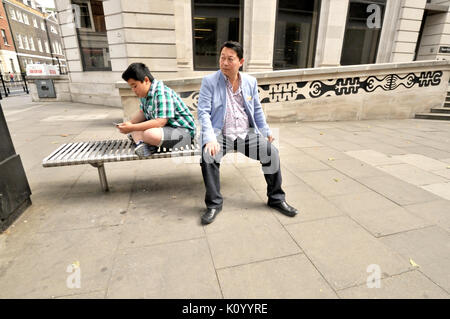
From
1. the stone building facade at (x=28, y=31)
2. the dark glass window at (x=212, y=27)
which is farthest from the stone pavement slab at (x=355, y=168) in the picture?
the stone building facade at (x=28, y=31)

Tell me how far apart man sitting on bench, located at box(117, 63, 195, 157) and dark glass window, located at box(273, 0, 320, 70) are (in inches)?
398

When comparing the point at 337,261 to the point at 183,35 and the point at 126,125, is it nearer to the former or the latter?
the point at 126,125

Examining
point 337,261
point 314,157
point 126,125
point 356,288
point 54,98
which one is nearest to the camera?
point 356,288

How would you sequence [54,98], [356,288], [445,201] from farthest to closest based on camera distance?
[54,98] < [445,201] < [356,288]

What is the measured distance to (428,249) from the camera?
2.26m

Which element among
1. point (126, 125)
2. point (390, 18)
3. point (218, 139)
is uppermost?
point (390, 18)

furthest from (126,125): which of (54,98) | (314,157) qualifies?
(54,98)

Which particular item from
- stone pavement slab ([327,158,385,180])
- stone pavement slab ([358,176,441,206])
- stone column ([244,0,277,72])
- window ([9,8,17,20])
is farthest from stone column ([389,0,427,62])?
window ([9,8,17,20])

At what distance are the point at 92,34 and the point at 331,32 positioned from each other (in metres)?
10.6

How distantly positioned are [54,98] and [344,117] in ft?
42.8

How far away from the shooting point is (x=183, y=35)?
10.6m

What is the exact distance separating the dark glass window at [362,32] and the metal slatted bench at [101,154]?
41.4ft

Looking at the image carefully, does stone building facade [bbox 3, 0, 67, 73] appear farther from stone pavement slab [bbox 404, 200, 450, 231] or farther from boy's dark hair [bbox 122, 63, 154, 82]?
stone pavement slab [bbox 404, 200, 450, 231]

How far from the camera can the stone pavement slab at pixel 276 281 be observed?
180cm
